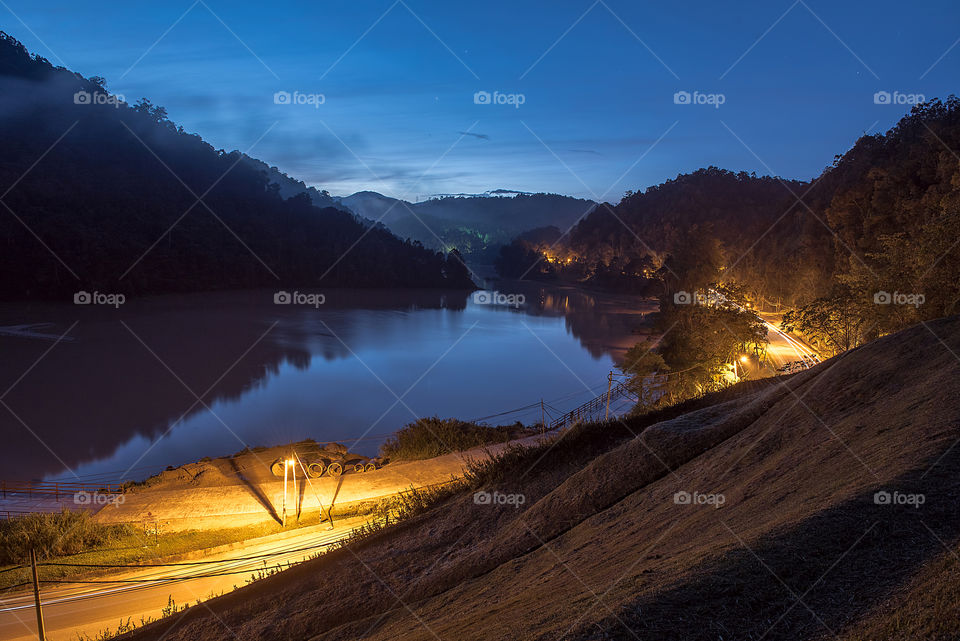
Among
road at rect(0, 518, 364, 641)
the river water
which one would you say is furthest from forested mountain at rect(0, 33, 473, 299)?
road at rect(0, 518, 364, 641)

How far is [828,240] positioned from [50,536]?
4553 centimetres

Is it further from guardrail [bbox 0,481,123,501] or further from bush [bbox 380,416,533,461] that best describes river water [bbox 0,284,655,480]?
bush [bbox 380,416,533,461]

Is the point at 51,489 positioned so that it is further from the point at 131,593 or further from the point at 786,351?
the point at 786,351

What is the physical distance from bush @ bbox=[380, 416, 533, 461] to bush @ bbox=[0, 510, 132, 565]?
28.5ft

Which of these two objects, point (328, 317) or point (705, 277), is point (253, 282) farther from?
point (705, 277)

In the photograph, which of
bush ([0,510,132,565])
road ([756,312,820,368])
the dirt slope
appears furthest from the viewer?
road ([756,312,820,368])

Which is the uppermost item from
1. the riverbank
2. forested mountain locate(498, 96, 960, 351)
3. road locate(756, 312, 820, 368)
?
forested mountain locate(498, 96, 960, 351)

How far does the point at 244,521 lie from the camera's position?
14.2 m

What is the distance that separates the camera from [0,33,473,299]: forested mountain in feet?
198

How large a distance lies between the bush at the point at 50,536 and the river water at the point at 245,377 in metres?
8.30

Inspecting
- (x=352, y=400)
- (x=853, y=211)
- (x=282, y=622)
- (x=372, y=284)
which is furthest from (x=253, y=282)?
(x=282, y=622)

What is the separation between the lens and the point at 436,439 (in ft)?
66.0

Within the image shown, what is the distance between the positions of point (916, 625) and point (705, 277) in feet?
165

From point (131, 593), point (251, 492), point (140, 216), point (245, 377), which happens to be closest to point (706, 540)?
point (131, 593)
